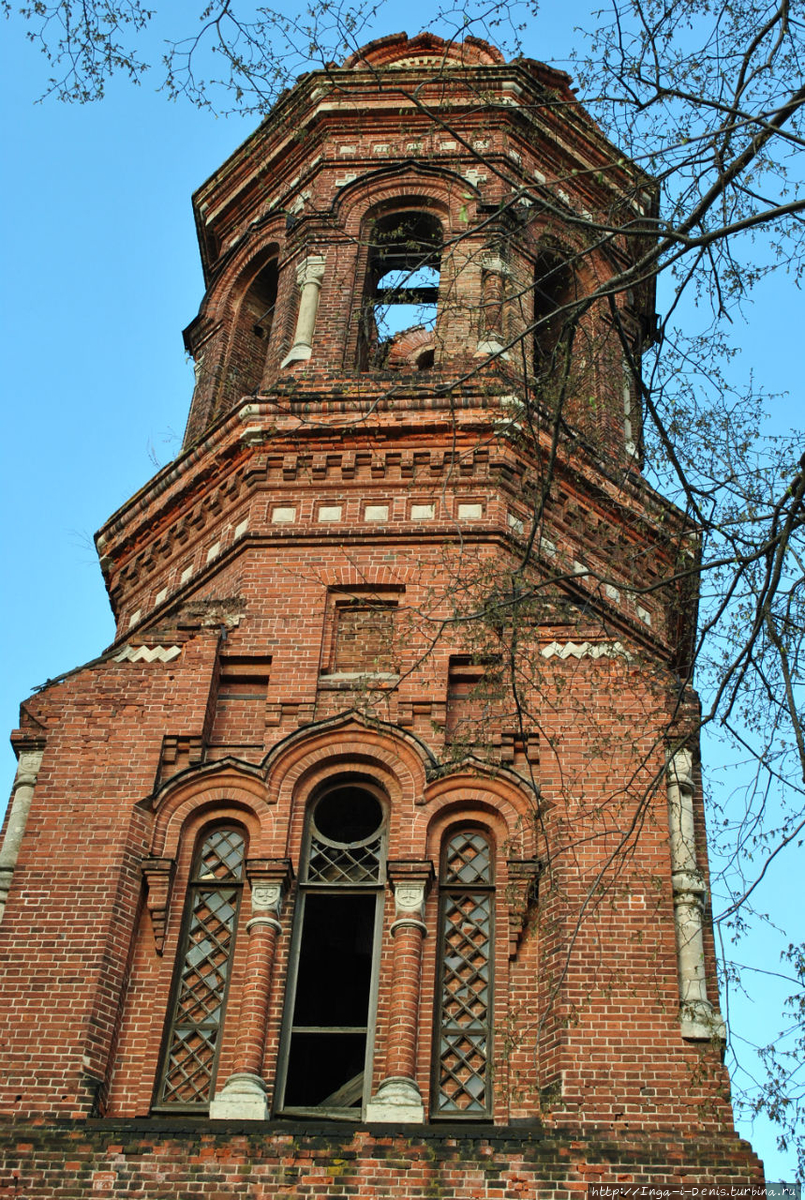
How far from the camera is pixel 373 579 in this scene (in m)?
15.9

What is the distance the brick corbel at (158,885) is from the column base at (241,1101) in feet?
5.07

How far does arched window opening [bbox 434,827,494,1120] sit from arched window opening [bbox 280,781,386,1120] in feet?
1.66

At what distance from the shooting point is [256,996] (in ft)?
42.4

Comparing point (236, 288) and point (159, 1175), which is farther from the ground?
point (236, 288)

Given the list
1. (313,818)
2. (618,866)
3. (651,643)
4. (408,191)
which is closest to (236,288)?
(408,191)

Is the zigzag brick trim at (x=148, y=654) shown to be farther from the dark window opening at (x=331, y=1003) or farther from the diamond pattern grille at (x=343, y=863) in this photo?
the dark window opening at (x=331, y=1003)

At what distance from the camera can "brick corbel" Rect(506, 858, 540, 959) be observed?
43.3 ft

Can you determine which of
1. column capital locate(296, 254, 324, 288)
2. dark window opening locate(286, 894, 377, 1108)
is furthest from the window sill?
column capital locate(296, 254, 324, 288)

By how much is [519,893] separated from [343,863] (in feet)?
4.86

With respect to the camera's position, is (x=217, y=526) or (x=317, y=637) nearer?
(x=317, y=637)

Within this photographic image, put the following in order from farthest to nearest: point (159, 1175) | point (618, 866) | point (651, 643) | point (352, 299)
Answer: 1. point (352, 299)
2. point (651, 643)
3. point (618, 866)
4. point (159, 1175)

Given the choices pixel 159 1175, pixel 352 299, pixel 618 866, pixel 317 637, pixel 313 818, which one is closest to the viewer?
pixel 159 1175

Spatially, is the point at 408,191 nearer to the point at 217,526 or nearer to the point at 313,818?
the point at 217,526

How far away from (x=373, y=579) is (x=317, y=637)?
85 centimetres
